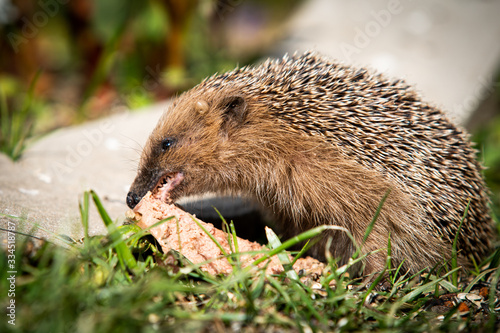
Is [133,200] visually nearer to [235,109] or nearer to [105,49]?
[235,109]

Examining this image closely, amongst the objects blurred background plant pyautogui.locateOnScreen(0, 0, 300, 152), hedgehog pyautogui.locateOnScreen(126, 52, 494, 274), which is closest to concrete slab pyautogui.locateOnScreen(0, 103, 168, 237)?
hedgehog pyautogui.locateOnScreen(126, 52, 494, 274)

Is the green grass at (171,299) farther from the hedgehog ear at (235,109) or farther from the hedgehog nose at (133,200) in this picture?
the hedgehog ear at (235,109)

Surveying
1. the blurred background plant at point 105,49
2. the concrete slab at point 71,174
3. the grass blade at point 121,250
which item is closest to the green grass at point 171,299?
the grass blade at point 121,250

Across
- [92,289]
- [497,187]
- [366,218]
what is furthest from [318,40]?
[92,289]

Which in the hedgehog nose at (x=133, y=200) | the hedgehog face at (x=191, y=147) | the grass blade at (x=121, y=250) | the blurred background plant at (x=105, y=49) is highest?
the blurred background plant at (x=105, y=49)

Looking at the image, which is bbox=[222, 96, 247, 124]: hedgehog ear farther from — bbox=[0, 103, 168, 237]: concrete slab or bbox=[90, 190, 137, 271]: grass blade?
bbox=[90, 190, 137, 271]: grass blade

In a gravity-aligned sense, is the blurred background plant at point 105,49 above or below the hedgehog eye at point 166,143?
above

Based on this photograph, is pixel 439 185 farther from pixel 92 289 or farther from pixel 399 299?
pixel 92 289
